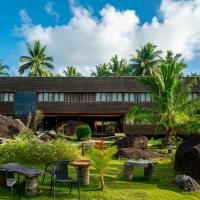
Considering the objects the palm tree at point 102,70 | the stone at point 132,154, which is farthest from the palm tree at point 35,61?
the stone at point 132,154

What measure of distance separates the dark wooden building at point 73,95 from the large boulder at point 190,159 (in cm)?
2495

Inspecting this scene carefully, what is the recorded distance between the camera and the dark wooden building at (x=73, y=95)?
38062 millimetres

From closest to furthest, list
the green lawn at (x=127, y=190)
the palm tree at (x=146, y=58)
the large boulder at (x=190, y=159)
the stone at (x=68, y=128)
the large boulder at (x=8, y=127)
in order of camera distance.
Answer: the green lawn at (x=127, y=190)
the large boulder at (x=190, y=159)
the large boulder at (x=8, y=127)
the stone at (x=68, y=128)
the palm tree at (x=146, y=58)

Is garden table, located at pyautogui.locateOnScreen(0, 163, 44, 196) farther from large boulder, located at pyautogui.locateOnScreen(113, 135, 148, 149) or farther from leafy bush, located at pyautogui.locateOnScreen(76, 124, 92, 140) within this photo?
leafy bush, located at pyautogui.locateOnScreen(76, 124, 92, 140)

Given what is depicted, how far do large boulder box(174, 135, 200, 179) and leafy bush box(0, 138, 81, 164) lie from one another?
13.0 ft

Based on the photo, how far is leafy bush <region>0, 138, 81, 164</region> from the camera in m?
13.5

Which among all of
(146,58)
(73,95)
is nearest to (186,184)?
(73,95)

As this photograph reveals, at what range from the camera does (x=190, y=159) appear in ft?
39.7

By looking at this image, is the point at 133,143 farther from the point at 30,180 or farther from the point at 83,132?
the point at 30,180

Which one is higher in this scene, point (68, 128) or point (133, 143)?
point (68, 128)

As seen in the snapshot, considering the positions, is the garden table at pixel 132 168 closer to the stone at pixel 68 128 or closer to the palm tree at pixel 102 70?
the stone at pixel 68 128

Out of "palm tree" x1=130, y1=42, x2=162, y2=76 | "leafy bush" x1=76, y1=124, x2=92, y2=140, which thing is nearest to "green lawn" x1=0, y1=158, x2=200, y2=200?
"leafy bush" x1=76, y1=124, x2=92, y2=140

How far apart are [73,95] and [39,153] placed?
24870 mm

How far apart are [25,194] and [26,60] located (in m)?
43.1
